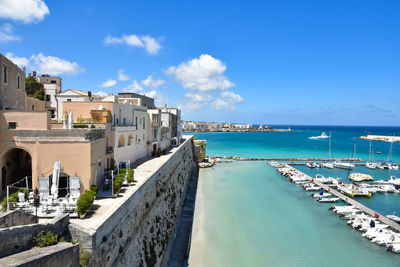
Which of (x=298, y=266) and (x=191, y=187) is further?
(x=191, y=187)

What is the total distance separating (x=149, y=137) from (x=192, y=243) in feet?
44.9

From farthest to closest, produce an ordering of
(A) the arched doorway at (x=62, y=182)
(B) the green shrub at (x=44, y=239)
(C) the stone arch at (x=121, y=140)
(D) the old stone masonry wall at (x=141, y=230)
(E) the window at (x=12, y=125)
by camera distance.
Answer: (C) the stone arch at (x=121, y=140) < (E) the window at (x=12, y=125) < (A) the arched doorway at (x=62, y=182) < (D) the old stone masonry wall at (x=141, y=230) < (B) the green shrub at (x=44, y=239)

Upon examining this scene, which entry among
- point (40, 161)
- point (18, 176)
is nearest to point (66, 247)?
point (40, 161)

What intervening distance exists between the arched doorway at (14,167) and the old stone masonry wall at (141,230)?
606cm

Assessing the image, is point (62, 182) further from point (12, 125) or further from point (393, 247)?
point (393, 247)

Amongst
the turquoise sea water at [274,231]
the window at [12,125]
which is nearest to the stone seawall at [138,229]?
the turquoise sea water at [274,231]

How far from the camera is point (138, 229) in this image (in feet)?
39.3

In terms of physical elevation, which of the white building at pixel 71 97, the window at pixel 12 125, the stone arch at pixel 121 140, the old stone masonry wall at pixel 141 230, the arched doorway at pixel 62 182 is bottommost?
the old stone masonry wall at pixel 141 230

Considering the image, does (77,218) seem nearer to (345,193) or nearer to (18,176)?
(18,176)

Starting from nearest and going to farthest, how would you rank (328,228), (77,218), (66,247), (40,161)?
1. (66,247)
2. (77,218)
3. (40,161)
4. (328,228)

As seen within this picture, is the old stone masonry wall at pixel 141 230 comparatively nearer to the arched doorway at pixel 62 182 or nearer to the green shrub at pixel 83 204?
the green shrub at pixel 83 204

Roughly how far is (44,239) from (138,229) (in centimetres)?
540

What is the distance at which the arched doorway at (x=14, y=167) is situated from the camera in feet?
41.8

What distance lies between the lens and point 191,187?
31719 mm
